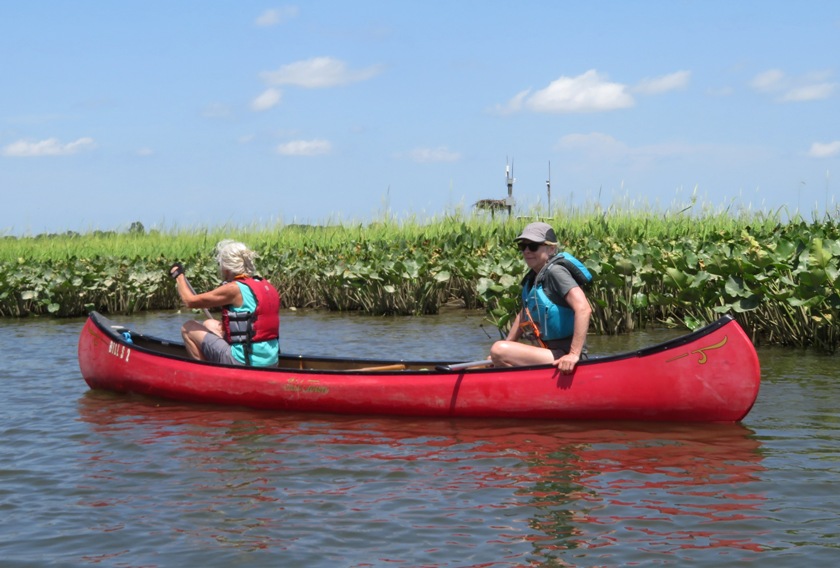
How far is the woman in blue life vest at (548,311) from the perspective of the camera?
6562 mm

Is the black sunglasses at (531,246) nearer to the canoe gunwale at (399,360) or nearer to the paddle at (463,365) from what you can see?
the canoe gunwale at (399,360)

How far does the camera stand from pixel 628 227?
1678cm

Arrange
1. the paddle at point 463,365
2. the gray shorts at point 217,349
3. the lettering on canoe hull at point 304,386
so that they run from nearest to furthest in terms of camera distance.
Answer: the paddle at point 463,365 < the lettering on canoe hull at point 304,386 < the gray shorts at point 217,349

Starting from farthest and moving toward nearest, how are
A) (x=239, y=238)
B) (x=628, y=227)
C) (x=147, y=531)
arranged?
(x=239, y=238) < (x=628, y=227) < (x=147, y=531)

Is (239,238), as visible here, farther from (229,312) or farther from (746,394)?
(746,394)

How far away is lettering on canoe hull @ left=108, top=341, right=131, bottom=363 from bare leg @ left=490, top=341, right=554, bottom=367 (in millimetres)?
3313

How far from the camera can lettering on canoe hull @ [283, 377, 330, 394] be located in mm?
7613

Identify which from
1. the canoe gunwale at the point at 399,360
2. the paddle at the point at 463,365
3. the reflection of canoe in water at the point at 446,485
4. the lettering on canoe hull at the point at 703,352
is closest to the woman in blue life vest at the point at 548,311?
the canoe gunwale at the point at 399,360

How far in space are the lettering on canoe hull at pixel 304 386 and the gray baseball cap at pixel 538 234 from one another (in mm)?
2004

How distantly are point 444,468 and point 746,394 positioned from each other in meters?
2.17

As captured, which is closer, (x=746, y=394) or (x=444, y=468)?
(x=444, y=468)

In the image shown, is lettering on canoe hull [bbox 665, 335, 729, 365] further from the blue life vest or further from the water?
the blue life vest

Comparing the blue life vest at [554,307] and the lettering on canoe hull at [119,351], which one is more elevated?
the blue life vest at [554,307]

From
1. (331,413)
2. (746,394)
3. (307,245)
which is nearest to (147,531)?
(331,413)
